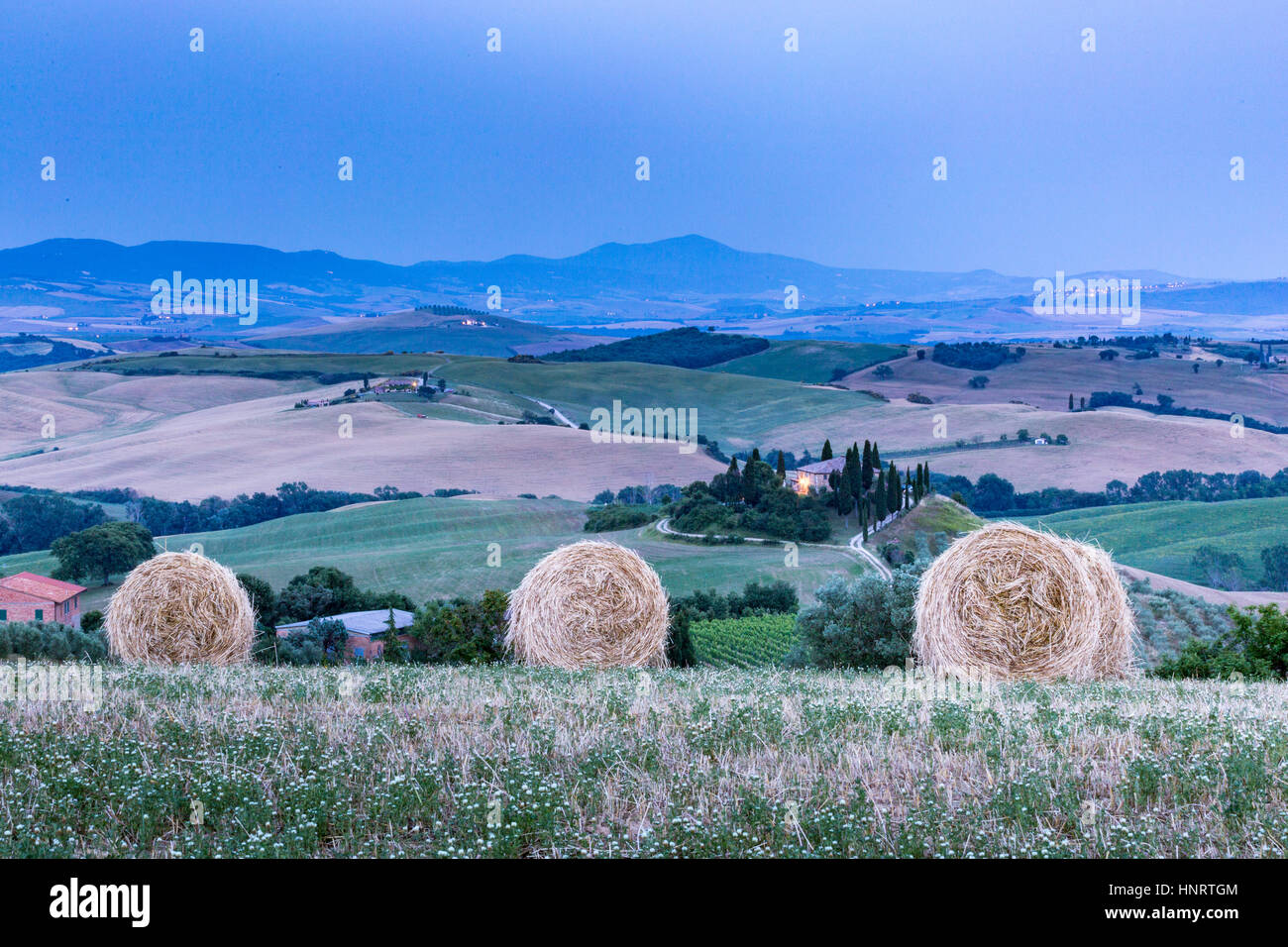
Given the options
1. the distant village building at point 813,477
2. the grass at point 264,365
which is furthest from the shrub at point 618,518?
the grass at point 264,365

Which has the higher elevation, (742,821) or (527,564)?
(742,821)

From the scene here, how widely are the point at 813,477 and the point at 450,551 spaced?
1159 inches

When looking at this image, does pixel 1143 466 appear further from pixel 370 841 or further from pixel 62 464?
pixel 370 841

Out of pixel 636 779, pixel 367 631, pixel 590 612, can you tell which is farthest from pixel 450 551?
pixel 636 779

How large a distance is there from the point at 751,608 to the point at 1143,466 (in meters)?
76.9

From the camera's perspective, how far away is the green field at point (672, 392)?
153 metres

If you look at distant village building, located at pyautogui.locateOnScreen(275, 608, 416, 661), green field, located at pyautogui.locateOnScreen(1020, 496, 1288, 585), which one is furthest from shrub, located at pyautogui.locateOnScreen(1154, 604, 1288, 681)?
green field, located at pyautogui.locateOnScreen(1020, 496, 1288, 585)

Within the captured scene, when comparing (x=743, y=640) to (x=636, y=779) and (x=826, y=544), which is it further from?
(x=636, y=779)

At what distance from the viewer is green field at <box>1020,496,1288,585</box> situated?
256 ft

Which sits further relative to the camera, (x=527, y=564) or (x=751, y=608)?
(x=527, y=564)

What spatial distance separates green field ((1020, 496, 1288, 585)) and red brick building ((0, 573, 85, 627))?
63.7m

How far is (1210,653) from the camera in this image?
1959 cm

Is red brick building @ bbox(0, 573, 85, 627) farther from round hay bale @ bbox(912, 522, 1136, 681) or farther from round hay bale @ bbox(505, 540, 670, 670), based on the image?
round hay bale @ bbox(912, 522, 1136, 681)

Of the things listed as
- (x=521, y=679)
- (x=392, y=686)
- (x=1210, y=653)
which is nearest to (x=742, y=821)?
(x=392, y=686)
